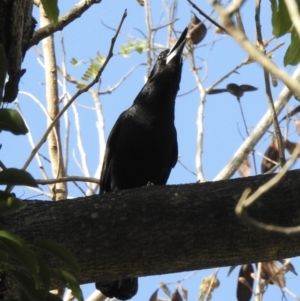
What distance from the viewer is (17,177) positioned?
1424 millimetres

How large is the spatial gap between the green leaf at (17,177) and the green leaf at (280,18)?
27.7 inches

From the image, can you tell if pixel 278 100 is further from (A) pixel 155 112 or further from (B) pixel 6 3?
(B) pixel 6 3

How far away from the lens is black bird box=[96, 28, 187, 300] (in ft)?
11.9

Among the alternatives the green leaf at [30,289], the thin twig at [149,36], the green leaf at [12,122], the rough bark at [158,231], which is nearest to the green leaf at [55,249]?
the green leaf at [30,289]

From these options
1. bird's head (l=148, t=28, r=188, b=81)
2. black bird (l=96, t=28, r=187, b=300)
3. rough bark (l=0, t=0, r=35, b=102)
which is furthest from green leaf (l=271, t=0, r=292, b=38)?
bird's head (l=148, t=28, r=188, b=81)

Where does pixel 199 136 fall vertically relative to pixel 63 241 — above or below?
above

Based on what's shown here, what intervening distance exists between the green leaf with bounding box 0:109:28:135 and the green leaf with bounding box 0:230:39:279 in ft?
0.83

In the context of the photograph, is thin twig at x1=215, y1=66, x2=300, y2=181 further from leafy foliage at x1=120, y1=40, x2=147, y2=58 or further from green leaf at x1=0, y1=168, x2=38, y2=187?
green leaf at x1=0, y1=168, x2=38, y2=187

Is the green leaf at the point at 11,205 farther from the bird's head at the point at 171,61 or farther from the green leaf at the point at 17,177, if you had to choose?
the bird's head at the point at 171,61

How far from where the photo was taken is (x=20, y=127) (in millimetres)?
1429

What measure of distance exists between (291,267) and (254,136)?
34.3 inches

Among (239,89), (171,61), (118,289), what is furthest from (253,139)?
(118,289)

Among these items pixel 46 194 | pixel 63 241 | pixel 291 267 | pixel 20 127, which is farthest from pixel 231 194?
pixel 291 267

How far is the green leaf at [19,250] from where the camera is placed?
127 cm
